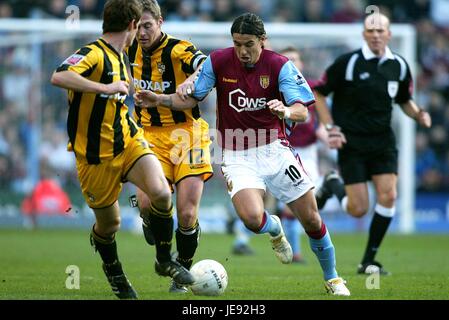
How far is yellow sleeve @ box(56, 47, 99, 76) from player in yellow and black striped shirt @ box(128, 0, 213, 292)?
3.98 feet

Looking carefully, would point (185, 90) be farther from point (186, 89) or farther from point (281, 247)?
point (281, 247)

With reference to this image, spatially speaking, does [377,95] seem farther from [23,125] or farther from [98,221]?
[23,125]

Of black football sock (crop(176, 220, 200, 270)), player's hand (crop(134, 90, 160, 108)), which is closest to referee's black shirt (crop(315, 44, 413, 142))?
black football sock (crop(176, 220, 200, 270))

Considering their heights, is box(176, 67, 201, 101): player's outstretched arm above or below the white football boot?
above

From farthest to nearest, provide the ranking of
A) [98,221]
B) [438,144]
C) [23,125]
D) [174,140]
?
[438,144]
[23,125]
[174,140]
[98,221]

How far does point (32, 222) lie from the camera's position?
1903 cm

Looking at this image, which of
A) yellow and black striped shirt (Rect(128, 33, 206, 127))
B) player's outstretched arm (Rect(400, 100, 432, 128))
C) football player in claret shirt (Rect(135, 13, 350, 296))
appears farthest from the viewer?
player's outstretched arm (Rect(400, 100, 432, 128))

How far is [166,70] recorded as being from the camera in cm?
875

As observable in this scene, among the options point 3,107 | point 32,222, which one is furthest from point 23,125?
point 32,222

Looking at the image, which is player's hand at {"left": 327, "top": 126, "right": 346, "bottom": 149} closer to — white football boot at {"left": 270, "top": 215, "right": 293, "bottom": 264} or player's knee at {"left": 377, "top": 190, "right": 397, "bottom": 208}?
player's knee at {"left": 377, "top": 190, "right": 397, "bottom": 208}

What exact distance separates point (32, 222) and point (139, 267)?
325 inches

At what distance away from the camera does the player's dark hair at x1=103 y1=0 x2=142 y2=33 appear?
24.8ft

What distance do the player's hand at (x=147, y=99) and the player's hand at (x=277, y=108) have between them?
40.7 inches
